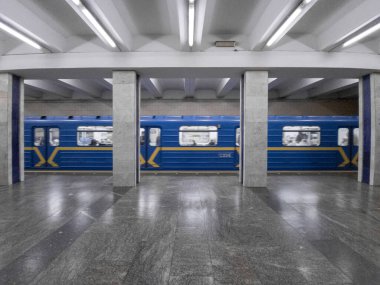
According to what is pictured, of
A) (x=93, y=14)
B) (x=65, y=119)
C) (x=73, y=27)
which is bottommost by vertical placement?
(x=65, y=119)

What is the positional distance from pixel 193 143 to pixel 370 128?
5.78 m

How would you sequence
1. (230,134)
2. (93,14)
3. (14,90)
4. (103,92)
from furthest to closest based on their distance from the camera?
(103,92), (230,134), (14,90), (93,14)

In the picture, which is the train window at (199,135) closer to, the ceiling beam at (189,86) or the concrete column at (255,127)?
the ceiling beam at (189,86)

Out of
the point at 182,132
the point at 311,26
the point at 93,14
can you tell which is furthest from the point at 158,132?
the point at 311,26

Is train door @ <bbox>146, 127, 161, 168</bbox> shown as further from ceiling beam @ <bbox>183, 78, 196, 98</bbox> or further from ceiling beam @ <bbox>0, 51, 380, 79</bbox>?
ceiling beam @ <bbox>0, 51, 380, 79</bbox>

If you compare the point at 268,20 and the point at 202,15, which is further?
the point at 268,20

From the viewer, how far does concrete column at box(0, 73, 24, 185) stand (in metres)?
6.56

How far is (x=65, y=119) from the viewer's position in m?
8.83

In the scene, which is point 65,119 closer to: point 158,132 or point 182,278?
point 158,132

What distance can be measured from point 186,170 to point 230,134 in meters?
2.28

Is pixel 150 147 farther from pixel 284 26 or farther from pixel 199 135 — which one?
pixel 284 26

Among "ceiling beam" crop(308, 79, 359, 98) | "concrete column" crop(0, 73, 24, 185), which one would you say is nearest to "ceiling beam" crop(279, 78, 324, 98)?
"ceiling beam" crop(308, 79, 359, 98)

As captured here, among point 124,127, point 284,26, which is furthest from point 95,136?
point 284,26

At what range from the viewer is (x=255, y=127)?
644 centimetres
